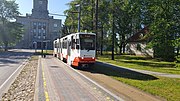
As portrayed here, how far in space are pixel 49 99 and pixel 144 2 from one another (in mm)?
36691

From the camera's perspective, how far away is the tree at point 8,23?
84.8 m

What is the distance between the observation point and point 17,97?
11.0 m

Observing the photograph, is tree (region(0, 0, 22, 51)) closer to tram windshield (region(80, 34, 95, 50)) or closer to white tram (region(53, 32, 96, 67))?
white tram (region(53, 32, 96, 67))

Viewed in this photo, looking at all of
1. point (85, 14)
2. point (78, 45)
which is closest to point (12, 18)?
point (85, 14)

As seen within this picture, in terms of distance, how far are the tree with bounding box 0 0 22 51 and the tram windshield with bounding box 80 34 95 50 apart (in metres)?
63.2

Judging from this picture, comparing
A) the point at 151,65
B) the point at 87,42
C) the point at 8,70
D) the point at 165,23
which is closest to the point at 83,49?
the point at 87,42

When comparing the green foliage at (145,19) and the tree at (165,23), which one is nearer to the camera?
the tree at (165,23)

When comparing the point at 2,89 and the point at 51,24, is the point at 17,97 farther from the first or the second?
the point at 51,24

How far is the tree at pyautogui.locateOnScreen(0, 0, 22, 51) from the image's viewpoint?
8475 cm

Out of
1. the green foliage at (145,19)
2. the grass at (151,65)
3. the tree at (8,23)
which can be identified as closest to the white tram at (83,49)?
the grass at (151,65)

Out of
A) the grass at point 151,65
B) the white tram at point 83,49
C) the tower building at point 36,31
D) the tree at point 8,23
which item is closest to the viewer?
the white tram at point 83,49

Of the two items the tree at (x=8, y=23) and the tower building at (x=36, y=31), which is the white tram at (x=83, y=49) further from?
the tower building at (x=36, y=31)

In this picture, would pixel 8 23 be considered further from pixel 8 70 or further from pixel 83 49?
pixel 8 70

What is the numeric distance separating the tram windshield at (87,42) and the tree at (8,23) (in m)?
63.2
